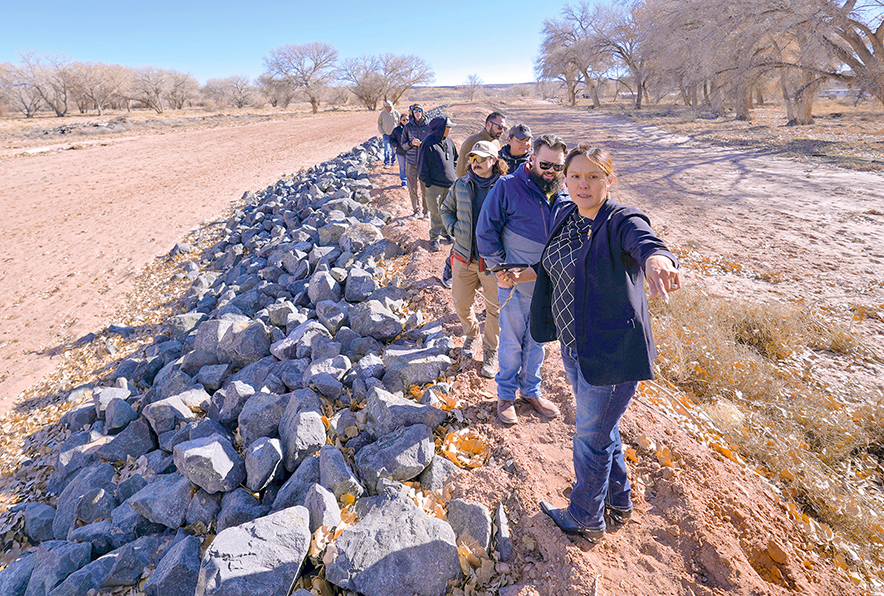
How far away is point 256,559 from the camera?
2.12 meters

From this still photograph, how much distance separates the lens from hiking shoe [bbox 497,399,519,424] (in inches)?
122

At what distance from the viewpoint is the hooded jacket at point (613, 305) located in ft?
5.91

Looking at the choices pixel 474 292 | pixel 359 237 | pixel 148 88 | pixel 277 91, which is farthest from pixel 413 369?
pixel 148 88

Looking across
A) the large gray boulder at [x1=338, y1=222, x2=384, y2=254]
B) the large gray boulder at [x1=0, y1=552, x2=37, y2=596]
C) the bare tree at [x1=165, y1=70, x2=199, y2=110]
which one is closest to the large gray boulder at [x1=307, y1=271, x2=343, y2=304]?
the large gray boulder at [x1=338, y1=222, x2=384, y2=254]

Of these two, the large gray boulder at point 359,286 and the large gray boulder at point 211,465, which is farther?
the large gray boulder at point 359,286

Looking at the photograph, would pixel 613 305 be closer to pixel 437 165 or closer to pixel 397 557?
pixel 397 557

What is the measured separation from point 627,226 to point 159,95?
76697mm

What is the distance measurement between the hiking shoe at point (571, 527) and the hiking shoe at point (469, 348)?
5.83 feet

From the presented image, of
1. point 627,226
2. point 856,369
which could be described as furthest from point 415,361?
point 856,369

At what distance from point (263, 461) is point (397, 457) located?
98 centimetres

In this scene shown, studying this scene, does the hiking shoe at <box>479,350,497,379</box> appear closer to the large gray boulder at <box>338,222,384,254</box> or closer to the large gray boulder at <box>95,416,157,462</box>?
the large gray boulder at <box>95,416,157,462</box>

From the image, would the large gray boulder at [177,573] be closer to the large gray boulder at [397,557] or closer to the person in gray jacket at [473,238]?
the large gray boulder at [397,557]

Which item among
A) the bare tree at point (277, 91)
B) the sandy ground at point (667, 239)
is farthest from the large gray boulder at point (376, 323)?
the bare tree at point (277, 91)

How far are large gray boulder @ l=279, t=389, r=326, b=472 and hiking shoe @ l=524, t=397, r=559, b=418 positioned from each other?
1.61 m
